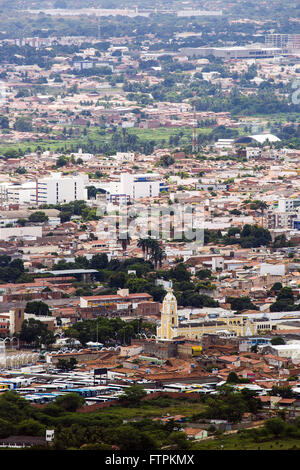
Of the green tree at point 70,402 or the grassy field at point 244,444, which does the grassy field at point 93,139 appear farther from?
the grassy field at point 244,444

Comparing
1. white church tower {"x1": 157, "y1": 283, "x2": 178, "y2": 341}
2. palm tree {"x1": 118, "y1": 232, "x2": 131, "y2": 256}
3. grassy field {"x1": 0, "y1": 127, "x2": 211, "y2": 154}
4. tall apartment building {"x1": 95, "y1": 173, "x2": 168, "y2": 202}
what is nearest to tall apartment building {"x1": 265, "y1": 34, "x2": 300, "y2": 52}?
grassy field {"x1": 0, "y1": 127, "x2": 211, "y2": 154}

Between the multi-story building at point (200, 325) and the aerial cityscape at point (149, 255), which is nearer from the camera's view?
the aerial cityscape at point (149, 255)

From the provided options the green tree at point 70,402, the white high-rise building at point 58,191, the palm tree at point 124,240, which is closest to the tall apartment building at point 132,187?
the white high-rise building at point 58,191

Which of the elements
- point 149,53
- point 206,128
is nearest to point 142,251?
point 206,128

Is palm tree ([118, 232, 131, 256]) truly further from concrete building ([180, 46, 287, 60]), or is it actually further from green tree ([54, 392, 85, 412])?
concrete building ([180, 46, 287, 60])

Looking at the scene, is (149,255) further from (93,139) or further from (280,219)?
(93,139)

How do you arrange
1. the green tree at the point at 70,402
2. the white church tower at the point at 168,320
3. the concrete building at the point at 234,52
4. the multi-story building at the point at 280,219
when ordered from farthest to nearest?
the concrete building at the point at 234,52, the multi-story building at the point at 280,219, the white church tower at the point at 168,320, the green tree at the point at 70,402
